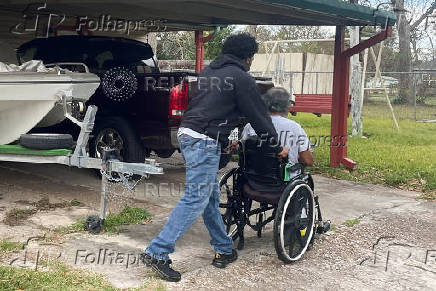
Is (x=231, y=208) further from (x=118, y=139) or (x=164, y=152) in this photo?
(x=164, y=152)

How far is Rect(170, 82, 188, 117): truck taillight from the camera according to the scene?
6863 mm

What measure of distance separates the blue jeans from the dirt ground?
29 centimetres

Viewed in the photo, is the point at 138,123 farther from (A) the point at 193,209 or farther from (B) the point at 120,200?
(A) the point at 193,209

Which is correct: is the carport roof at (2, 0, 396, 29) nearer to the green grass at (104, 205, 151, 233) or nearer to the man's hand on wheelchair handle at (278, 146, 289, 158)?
the man's hand on wheelchair handle at (278, 146, 289, 158)

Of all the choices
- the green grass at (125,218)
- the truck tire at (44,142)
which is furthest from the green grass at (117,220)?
the truck tire at (44,142)

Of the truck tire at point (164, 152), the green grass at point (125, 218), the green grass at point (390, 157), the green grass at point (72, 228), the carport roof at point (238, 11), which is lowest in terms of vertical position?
the green grass at point (72, 228)

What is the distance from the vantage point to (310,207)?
4840 mm

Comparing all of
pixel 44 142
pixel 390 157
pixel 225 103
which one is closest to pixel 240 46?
pixel 225 103

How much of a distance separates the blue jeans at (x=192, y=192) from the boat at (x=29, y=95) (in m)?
2.50

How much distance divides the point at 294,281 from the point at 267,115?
130 cm

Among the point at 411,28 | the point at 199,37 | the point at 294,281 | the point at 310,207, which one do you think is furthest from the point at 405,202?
the point at 411,28

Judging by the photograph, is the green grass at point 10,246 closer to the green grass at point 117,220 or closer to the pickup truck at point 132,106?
the green grass at point 117,220

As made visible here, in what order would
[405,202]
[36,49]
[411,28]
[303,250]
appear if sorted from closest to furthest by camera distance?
[303,250]
[405,202]
[36,49]
[411,28]

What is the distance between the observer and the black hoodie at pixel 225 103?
423cm
